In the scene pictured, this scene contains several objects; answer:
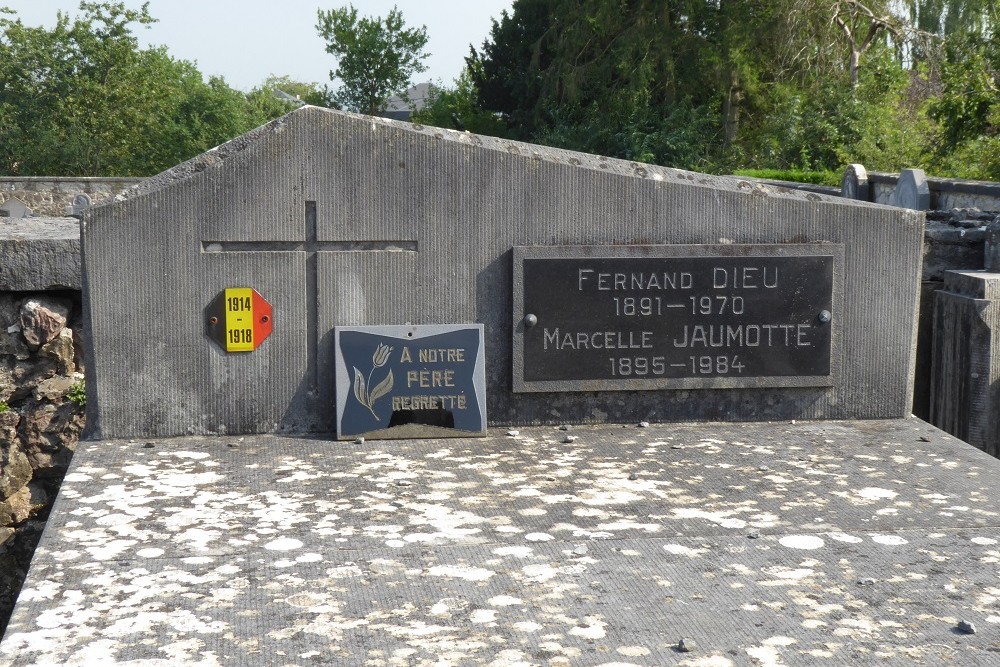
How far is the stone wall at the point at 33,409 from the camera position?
546 cm

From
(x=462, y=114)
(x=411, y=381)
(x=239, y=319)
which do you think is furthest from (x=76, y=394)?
(x=462, y=114)

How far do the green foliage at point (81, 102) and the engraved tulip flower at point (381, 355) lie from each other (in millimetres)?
34548

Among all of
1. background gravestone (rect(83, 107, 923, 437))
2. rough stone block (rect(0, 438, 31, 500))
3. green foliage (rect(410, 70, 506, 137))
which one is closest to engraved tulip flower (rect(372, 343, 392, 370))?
background gravestone (rect(83, 107, 923, 437))

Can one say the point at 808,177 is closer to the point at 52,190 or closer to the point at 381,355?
the point at 52,190

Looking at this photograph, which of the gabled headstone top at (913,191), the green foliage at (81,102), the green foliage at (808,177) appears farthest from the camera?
the green foliage at (81,102)

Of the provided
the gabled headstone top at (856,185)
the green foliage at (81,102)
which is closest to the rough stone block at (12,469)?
the gabled headstone top at (856,185)

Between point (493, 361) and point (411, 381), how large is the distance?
1.26ft

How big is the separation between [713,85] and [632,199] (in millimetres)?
29179

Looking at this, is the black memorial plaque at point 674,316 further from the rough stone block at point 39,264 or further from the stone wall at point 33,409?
the stone wall at point 33,409

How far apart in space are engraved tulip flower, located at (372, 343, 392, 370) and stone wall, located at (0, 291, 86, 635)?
185 centimetres

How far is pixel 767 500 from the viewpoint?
3.89 metres

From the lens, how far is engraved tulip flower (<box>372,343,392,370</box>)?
472 centimetres

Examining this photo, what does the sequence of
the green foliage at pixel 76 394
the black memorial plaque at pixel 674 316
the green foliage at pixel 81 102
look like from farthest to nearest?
the green foliage at pixel 81 102, the green foliage at pixel 76 394, the black memorial plaque at pixel 674 316

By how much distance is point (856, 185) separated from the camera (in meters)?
13.8
